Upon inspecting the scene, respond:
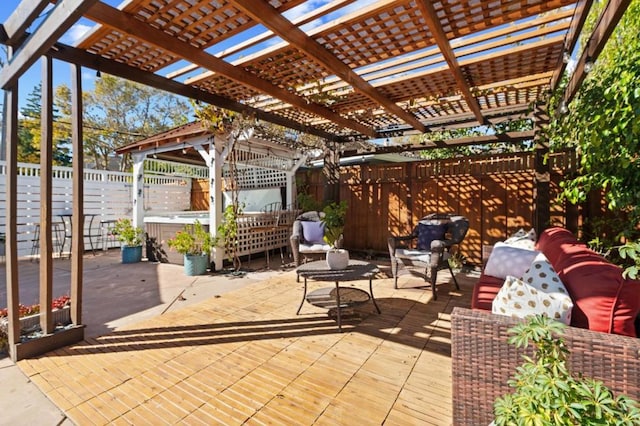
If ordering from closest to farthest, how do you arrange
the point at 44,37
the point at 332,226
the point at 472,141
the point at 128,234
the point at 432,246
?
1. the point at 44,37
2. the point at 432,246
3. the point at 332,226
4. the point at 472,141
5. the point at 128,234

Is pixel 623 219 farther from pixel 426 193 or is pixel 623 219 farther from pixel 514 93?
pixel 426 193

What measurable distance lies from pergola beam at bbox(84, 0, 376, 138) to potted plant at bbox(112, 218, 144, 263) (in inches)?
191

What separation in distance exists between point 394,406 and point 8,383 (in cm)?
264

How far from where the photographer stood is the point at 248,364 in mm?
2428

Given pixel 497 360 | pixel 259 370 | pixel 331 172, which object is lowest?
pixel 259 370

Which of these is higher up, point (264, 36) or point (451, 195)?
point (264, 36)

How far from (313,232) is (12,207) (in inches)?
157

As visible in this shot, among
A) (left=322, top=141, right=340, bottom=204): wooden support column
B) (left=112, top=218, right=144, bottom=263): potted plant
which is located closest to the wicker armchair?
(left=322, top=141, right=340, bottom=204): wooden support column

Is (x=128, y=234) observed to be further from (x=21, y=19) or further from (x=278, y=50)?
(x=278, y=50)

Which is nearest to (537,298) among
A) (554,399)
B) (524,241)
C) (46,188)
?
(554,399)

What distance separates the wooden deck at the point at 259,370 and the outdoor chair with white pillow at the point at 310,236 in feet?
5.53

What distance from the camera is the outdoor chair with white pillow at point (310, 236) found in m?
5.22

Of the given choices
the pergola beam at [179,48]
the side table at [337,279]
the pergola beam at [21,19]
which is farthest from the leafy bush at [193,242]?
the pergola beam at [21,19]

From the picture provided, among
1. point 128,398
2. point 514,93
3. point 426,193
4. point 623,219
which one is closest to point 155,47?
point 128,398
